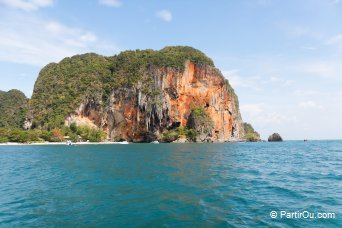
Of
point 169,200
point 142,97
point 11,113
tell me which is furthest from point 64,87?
point 169,200

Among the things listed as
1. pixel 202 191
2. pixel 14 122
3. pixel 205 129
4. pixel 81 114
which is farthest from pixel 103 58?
pixel 202 191

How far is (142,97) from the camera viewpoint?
158m

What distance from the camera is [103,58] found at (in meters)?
198

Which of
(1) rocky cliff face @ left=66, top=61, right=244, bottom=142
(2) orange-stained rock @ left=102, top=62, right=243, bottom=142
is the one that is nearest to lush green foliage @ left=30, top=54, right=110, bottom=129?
(1) rocky cliff face @ left=66, top=61, right=244, bottom=142

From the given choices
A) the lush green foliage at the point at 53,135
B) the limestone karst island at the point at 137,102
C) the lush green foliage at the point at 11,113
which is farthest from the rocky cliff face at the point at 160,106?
the lush green foliage at the point at 11,113

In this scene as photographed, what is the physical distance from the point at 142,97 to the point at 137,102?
412cm

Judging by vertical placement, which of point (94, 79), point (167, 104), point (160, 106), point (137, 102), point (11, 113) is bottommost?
point (11, 113)

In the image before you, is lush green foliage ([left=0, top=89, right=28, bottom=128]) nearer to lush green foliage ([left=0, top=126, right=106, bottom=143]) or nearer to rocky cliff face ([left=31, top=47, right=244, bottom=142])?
rocky cliff face ([left=31, top=47, right=244, bottom=142])

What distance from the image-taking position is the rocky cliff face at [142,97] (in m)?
157

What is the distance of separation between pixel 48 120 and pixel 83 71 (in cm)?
4060

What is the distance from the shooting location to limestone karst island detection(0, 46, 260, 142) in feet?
510

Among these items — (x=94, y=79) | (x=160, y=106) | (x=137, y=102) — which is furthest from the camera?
(x=94, y=79)

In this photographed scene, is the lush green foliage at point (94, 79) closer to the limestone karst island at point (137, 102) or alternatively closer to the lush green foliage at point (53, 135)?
the limestone karst island at point (137, 102)

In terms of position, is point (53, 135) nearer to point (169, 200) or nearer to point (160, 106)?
point (160, 106)
